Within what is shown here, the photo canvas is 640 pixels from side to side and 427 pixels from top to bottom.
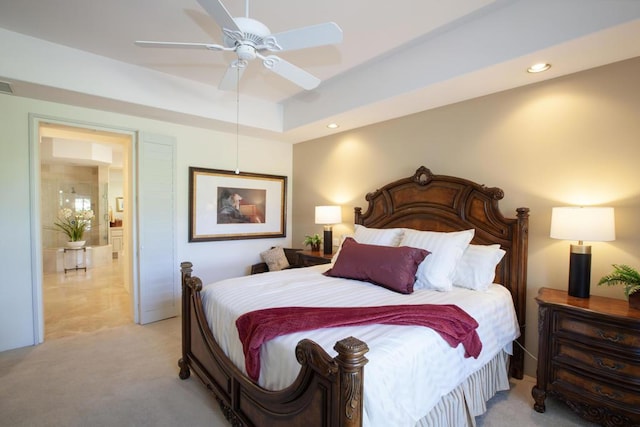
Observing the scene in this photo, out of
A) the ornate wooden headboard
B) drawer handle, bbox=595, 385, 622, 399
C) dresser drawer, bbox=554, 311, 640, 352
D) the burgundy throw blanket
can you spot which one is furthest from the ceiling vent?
drawer handle, bbox=595, 385, 622, 399

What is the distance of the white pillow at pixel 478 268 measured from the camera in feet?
8.07

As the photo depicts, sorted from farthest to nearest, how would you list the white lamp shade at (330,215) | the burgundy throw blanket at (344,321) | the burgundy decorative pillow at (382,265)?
the white lamp shade at (330,215) → the burgundy decorative pillow at (382,265) → the burgundy throw blanket at (344,321)

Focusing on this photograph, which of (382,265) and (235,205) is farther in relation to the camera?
(235,205)

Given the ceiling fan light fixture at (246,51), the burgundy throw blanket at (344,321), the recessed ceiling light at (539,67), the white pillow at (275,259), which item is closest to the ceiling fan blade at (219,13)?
the ceiling fan light fixture at (246,51)

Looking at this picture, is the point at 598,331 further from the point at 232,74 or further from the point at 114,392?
the point at 114,392

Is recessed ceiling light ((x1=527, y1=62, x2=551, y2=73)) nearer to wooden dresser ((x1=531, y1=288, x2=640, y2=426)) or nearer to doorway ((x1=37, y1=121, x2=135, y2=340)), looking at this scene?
wooden dresser ((x1=531, y1=288, x2=640, y2=426))

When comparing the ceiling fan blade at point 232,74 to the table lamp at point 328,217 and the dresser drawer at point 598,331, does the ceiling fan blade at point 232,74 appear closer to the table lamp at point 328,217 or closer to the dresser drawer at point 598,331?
the table lamp at point 328,217

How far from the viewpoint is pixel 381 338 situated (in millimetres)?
1525

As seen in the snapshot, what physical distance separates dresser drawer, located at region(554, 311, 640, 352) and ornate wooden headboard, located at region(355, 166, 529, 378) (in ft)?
1.73

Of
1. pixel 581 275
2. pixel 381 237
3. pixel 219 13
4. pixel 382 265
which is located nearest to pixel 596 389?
pixel 581 275

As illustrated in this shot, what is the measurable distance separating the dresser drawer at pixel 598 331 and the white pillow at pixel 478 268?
500 millimetres

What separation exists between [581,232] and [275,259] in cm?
346

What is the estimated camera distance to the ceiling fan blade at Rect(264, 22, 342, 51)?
65.3 inches

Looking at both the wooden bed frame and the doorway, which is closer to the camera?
the wooden bed frame
